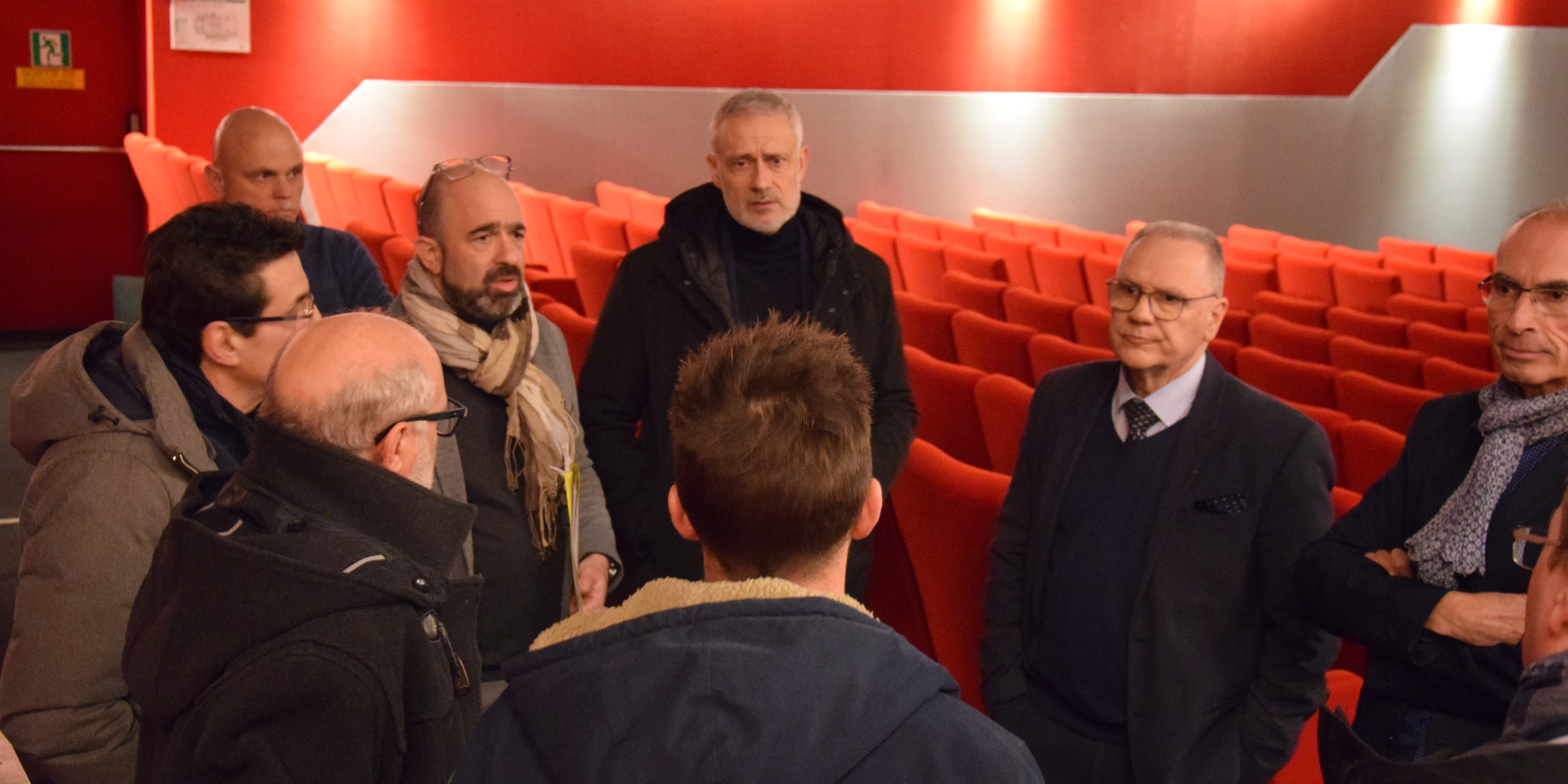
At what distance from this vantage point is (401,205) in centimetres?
641

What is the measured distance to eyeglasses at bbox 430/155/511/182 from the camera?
2037mm

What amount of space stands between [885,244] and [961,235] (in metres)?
1.30

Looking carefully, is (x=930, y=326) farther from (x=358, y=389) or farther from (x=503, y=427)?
(x=358, y=389)

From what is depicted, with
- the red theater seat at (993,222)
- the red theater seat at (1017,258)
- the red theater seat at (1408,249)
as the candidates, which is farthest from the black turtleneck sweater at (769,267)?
the red theater seat at (1408,249)

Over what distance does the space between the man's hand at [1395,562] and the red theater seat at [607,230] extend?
4128mm

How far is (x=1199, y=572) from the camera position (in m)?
1.67

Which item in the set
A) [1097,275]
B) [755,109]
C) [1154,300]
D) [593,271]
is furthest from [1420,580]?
[1097,275]

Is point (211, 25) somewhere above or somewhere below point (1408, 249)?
above

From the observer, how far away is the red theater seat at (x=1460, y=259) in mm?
8930

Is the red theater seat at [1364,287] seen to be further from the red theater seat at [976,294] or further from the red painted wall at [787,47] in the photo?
the red painted wall at [787,47]

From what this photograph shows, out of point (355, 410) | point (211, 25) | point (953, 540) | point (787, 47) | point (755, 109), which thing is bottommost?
point (953, 540)

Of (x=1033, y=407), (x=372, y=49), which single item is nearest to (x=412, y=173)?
(x=372, y=49)

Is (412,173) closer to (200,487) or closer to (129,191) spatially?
(129,191)

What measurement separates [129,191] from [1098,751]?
25.5ft
